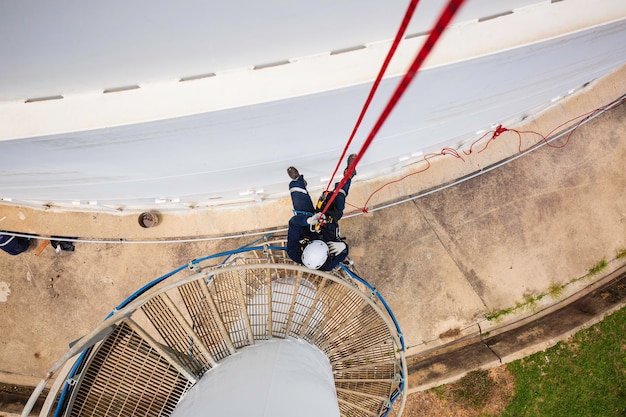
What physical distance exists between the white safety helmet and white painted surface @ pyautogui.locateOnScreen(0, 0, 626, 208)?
1.08 m

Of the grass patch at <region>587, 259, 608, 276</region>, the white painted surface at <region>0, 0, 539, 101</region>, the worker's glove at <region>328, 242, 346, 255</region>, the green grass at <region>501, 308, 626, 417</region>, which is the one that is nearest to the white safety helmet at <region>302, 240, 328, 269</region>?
the worker's glove at <region>328, 242, 346, 255</region>

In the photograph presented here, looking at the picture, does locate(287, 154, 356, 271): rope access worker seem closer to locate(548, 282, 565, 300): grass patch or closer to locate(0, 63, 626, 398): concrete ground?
locate(0, 63, 626, 398): concrete ground

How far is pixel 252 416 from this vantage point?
237 cm

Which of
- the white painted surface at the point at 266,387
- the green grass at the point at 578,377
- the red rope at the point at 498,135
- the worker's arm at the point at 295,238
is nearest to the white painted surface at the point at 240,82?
the worker's arm at the point at 295,238

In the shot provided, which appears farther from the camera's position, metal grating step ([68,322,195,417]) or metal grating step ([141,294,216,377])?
metal grating step ([141,294,216,377])

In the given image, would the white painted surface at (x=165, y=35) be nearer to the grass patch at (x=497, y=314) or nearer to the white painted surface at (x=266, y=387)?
the white painted surface at (x=266, y=387)

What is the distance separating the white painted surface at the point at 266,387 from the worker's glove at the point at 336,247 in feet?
4.67

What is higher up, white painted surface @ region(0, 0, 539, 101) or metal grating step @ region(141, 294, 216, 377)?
white painted surface @ region(0, 0, 539, 101)

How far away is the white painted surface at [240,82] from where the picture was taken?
102 inches

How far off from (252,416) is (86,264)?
589 cm

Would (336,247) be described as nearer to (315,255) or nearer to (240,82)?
(315,255)

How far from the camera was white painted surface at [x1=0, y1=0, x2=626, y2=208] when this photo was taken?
259 cm

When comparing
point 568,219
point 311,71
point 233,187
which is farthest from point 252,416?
point 568,219

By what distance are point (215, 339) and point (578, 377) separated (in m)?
6.96
